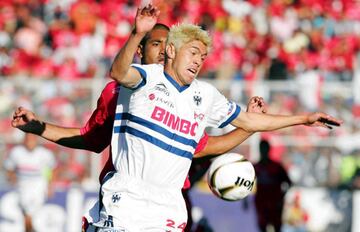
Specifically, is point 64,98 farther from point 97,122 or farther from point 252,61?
point 97,122

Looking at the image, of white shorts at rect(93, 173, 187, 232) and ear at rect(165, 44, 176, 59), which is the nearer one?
white shorts at rect(93, 173, 187, 232)

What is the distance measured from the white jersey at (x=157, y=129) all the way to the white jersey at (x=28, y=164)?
8.72 m

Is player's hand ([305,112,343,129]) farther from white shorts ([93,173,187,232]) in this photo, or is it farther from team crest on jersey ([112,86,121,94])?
team crest on jersey ([112,86,121,94])

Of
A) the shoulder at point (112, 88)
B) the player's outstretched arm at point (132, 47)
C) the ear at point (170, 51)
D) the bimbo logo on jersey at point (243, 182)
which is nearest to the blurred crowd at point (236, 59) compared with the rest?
the bimbo logo on jersey at point (243, 182)

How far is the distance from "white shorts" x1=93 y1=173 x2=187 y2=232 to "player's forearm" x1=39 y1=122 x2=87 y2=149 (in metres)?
1.12

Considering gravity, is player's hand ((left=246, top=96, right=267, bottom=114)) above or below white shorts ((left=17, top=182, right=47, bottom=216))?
above

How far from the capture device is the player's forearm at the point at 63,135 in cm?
771

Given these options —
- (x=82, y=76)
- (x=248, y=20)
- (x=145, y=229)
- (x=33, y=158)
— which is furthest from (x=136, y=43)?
(x=248, y=20)

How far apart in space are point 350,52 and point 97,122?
12.9m

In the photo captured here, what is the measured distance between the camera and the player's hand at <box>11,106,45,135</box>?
7.49 meters

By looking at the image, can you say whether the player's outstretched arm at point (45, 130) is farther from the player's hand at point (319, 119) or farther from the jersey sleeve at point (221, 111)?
the player's hand at point (319, 119)

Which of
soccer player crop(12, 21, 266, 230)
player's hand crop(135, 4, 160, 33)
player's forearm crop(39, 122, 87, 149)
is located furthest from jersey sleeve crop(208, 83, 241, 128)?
player's hand crop(135, 4, 160, 33)

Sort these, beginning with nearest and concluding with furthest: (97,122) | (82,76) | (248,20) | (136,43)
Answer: (136,43)
(97,122)
(82,76)
(248,20)

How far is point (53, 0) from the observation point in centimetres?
2084
